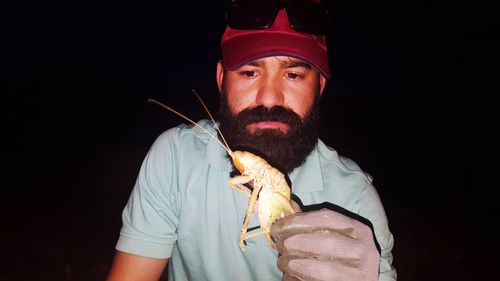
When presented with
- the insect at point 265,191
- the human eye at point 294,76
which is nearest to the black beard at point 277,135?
the human eye at point 294,76

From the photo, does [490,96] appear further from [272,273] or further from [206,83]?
[206,83]

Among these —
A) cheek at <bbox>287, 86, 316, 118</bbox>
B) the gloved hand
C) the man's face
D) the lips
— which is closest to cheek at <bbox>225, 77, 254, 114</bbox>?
the man's face

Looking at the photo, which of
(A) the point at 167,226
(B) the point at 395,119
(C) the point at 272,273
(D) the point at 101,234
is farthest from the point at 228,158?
(B) the point at 395,119

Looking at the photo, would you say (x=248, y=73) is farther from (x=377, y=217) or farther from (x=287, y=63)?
(x=377, y=217)

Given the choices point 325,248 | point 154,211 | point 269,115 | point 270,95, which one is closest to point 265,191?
point 325,248

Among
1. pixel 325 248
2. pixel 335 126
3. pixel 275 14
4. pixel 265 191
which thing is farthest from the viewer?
pixel 335 126
